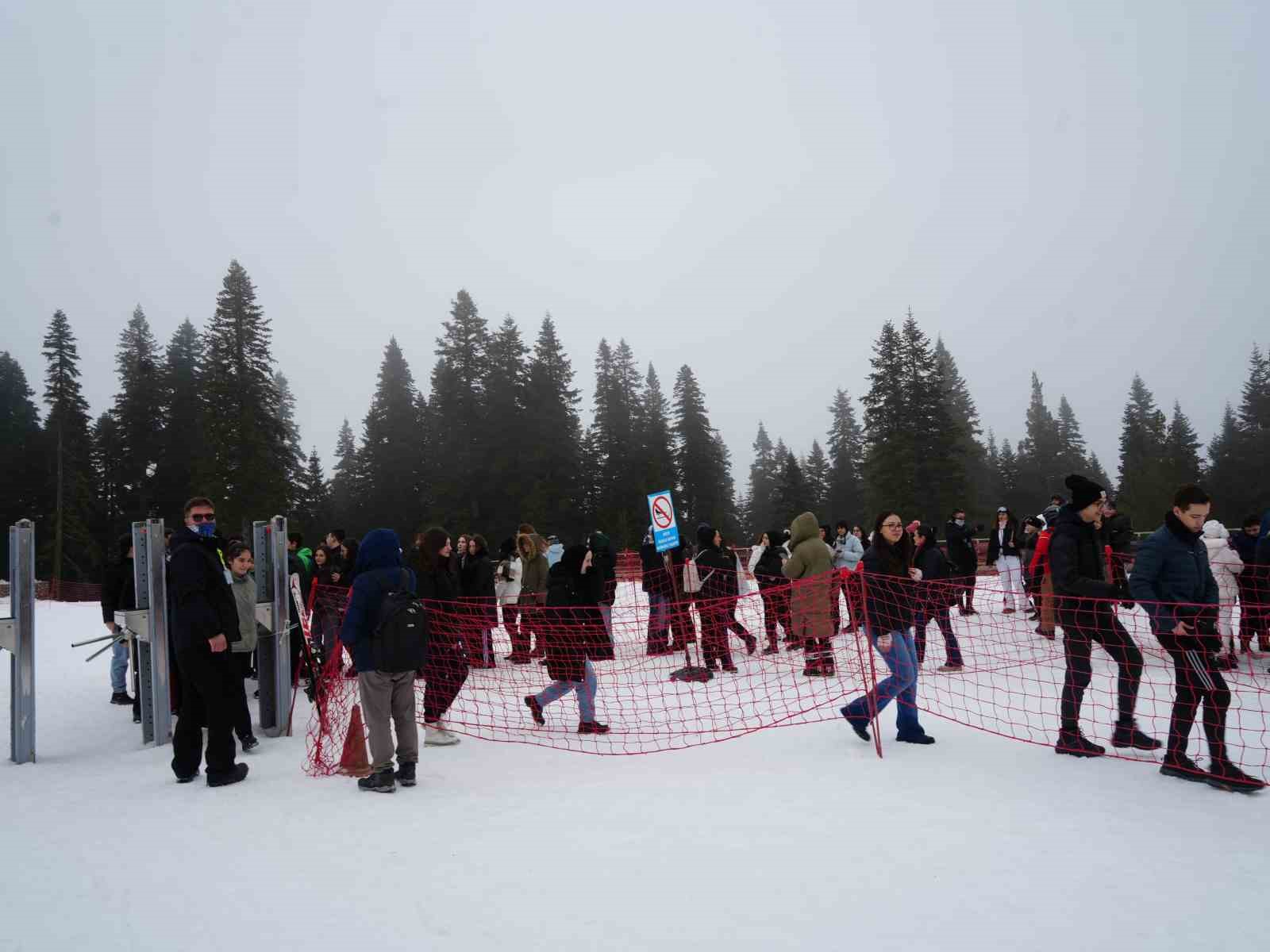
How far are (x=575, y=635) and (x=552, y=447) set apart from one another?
112 ft

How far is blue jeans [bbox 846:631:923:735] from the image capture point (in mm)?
5781

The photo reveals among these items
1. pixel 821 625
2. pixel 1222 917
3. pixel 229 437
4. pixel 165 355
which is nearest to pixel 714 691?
pixel 821 625

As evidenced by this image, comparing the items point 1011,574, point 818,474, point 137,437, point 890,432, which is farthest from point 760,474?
point 1011,574

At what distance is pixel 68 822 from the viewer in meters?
4.87

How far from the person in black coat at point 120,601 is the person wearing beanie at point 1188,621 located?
7.96m

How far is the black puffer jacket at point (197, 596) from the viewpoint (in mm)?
5535

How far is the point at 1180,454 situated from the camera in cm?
5419

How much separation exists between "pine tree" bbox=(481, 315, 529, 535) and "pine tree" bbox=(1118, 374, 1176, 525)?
41081mm

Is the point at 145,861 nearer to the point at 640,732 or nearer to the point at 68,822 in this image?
the point at 68,822

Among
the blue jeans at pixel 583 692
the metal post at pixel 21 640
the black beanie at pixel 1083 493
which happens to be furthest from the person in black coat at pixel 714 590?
the metal post at pixel 21 640

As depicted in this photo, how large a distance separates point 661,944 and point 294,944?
150cm

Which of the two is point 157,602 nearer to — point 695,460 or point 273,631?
point 273,631

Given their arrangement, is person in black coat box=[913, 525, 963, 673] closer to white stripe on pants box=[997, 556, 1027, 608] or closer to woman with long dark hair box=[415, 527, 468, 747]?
white stripe on pants box=[997, 556, 1027, 608]

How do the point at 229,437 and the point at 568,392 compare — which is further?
the point at 568,392
